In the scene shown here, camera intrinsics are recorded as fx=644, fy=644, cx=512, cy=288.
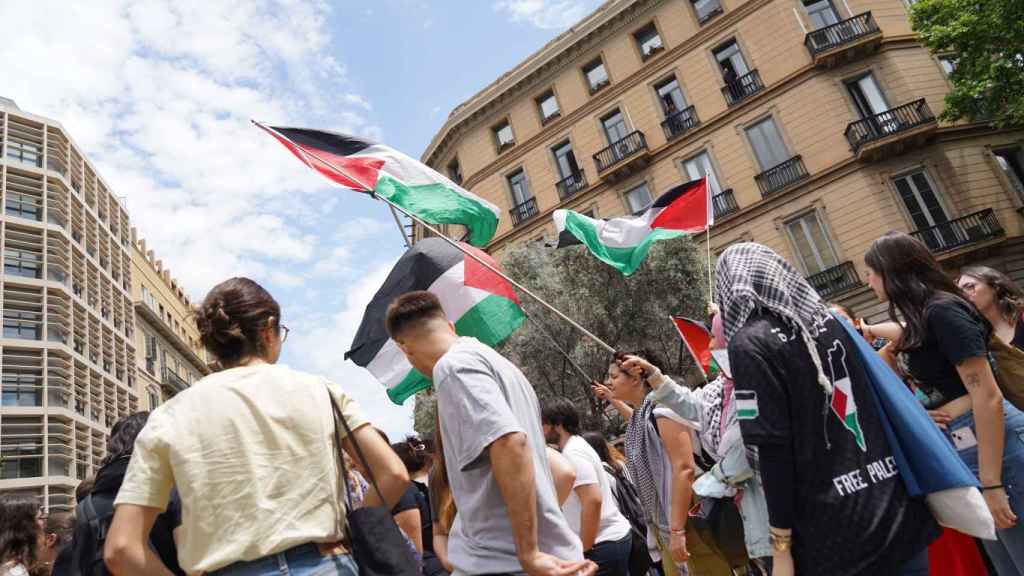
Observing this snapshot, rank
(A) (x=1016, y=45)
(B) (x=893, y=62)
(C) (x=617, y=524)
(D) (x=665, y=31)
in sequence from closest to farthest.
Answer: (C) (x=617, y=524) → (A) (x=1016, y=45) → (B) (x=893, y=62) → (D) (x=665, y=31)

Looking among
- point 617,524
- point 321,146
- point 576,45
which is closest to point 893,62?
point 576,45

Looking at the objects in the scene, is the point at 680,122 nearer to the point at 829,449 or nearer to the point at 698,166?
the point at 698,166

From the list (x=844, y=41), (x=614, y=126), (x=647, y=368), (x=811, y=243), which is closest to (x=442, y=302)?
(x=647, y=368)

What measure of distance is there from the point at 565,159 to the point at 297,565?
26399 mm

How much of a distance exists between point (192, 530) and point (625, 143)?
24779mm

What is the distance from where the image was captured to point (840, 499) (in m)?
1.90

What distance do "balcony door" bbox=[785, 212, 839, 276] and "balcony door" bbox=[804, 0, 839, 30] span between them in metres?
6.85

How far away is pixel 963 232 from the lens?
19312mm

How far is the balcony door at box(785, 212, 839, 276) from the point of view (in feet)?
68.3

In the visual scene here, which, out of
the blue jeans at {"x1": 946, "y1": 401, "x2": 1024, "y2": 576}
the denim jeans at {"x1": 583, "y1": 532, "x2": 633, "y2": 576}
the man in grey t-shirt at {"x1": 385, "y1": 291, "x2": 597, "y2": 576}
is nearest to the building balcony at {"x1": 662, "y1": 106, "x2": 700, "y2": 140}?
the denim jeans at {"x1": 583, "y1": 532, "x2": 633, "y2": 576}

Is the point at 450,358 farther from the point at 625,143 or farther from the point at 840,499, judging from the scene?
the point at 625,143

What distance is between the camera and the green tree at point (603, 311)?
1962 centimetres

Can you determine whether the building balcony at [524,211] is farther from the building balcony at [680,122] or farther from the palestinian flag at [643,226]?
the palestinian flag at [643,226]

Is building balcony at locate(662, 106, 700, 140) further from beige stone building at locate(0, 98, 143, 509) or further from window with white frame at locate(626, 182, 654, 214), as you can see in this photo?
beige stone building at locate(0, 98, 143, 509)
